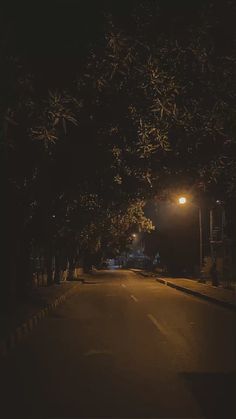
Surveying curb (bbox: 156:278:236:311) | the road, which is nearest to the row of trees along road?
the road

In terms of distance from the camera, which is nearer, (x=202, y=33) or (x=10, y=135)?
(x=202, y=33)

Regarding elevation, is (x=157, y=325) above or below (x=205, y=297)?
below

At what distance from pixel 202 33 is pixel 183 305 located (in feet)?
51.9

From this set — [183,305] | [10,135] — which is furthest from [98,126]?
[183,305]

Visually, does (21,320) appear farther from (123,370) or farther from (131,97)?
(131,97)

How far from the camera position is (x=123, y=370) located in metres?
10.2

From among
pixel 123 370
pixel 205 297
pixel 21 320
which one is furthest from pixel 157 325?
pixel 205 297

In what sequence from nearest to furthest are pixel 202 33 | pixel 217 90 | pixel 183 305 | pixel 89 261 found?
pixel 202 33 → pixel 217 90 → pixel 183 305 → pixel 89 261

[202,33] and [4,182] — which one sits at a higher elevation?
[202,33]

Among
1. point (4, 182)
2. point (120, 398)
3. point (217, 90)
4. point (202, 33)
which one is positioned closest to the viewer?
point (120, 398)

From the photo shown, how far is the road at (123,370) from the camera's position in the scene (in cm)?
770

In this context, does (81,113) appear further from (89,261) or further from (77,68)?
(89,261)

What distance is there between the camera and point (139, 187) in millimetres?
22766

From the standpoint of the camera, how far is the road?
7699mm
